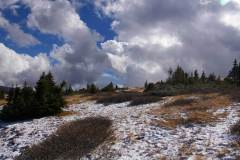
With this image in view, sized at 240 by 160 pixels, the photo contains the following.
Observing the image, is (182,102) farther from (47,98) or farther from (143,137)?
(47,98)

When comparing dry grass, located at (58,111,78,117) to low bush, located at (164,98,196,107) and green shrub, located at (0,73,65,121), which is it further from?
low bush, located at (164,98,196,107)

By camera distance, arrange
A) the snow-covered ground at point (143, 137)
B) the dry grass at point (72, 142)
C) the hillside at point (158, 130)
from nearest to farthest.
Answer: the snow-covered ground at point (143, 137) → the hillside at point (158, 130) → the dry grass at point (72, 142)

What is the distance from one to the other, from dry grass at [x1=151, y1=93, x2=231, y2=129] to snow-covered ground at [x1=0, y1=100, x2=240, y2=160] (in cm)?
91

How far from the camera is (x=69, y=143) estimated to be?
2525cm

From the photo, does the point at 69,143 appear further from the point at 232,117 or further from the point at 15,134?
the point at 232,117

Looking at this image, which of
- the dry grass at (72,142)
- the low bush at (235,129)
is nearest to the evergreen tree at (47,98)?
the dry grass at (72,142)

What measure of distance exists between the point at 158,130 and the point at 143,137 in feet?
6.52

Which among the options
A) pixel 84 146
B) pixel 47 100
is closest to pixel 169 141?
pixel 84 146

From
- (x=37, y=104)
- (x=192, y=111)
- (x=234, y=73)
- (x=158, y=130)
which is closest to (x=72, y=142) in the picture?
(x=158, y=130)

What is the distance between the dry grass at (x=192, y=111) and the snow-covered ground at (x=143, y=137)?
91cm

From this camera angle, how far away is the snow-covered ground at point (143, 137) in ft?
71.0

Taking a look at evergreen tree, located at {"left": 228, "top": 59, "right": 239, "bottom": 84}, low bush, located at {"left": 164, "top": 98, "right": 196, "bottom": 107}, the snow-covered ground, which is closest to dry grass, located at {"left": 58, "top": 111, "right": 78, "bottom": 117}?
the snow-covered ground

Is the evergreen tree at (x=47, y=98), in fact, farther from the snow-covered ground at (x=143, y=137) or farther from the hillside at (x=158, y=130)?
the snow-covered ground at (x=143, y=137)

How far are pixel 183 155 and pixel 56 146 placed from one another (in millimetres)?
9148
